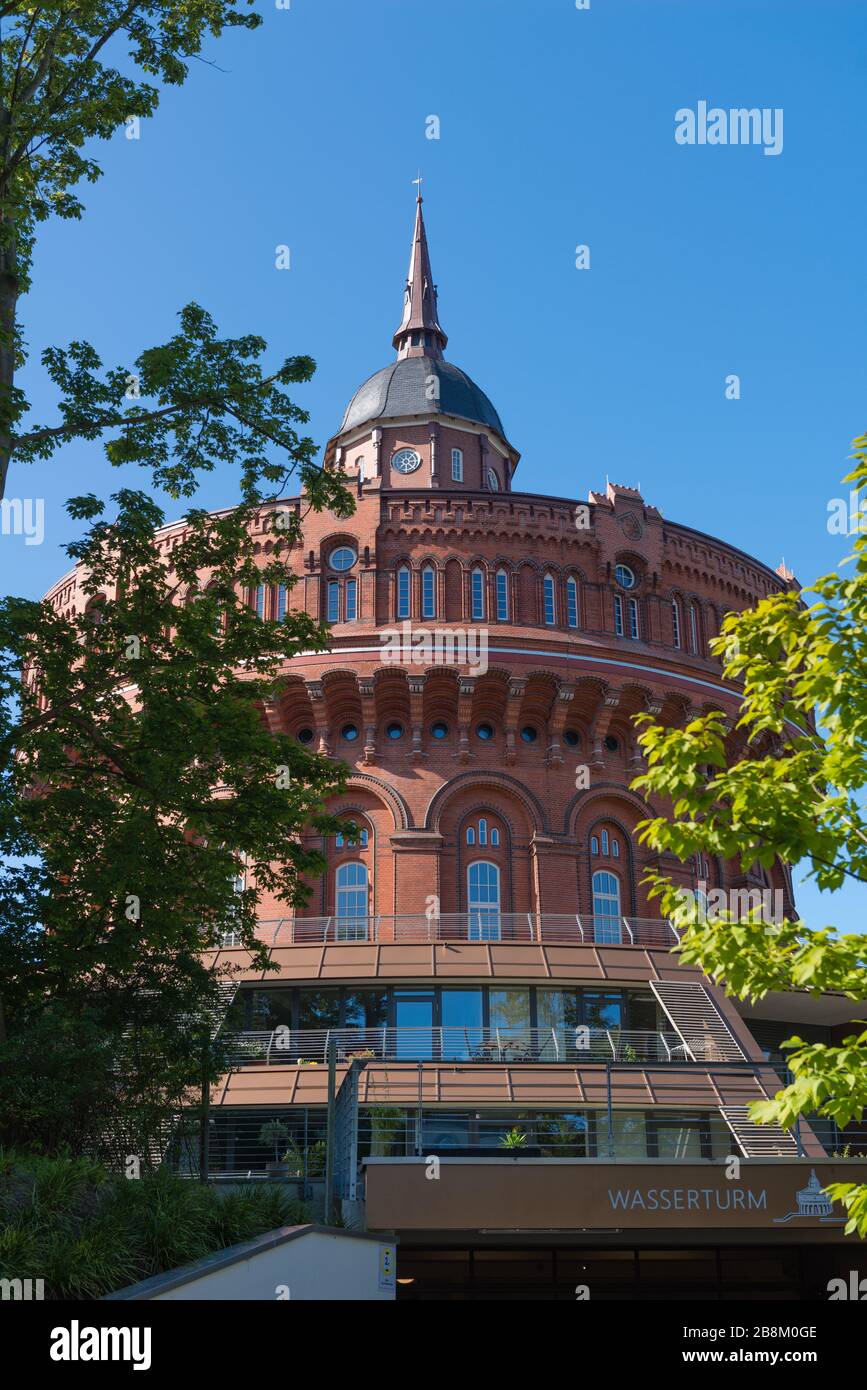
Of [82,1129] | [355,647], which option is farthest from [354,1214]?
[355,647]

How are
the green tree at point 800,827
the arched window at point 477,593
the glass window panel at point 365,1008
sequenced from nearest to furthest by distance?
the green tree at point 800,827 < the glass window panel at point 365,1008 < the arched window at point 477,593

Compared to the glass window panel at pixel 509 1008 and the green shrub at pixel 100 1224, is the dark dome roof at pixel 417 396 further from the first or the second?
the green shrub at pixel 100 1224

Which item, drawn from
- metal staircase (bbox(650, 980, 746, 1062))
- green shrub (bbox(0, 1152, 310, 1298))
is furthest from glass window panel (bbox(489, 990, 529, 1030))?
green shrub (bbox(0, 1152, 310, 1298))

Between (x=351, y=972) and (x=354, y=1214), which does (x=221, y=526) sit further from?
(x=351, y=972)

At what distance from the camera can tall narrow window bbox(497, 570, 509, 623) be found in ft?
127

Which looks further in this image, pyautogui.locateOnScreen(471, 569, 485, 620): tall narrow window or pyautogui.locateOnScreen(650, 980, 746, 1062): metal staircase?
pyautogui.locateOnScreen(471, 569, 485, 620): tall narrow window

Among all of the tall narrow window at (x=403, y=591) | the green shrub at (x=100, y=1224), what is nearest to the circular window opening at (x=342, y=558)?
the tall narrow window at (x=403, y=591)

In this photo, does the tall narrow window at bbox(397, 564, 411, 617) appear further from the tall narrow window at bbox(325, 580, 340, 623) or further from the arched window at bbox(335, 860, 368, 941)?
the arched window at bbox(335, 860, 368, 941)

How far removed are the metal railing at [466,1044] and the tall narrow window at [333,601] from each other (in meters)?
12.4

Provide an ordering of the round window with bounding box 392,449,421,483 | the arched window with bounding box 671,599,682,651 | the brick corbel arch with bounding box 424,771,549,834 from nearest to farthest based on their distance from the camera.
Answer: the brick corbel arch with bounding box 424,771,549,834 < the arched window with bounding box 671,599,682,651 < the round window with bounding box 392,449,421,483

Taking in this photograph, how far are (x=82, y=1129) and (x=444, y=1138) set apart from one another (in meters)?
11.8

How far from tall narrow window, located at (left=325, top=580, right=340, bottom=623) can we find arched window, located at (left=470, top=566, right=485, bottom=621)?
396 cm

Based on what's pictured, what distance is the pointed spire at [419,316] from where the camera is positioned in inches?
2156

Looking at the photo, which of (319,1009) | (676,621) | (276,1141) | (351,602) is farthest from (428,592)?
(276,1141)
